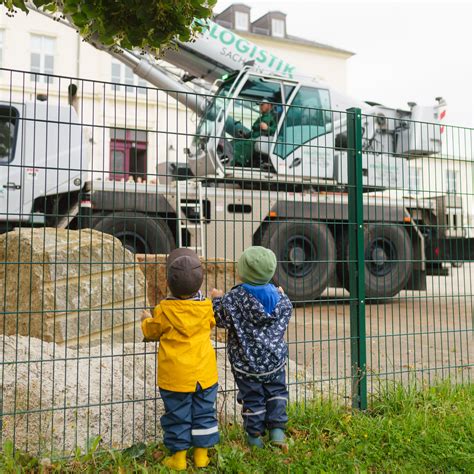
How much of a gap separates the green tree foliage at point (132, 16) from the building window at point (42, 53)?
23.6 meters

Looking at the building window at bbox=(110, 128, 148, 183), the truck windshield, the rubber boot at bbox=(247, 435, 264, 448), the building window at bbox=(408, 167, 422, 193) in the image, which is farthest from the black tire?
the rubber boot at bbox=(247, 435, 264, 448)

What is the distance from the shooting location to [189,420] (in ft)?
10.2

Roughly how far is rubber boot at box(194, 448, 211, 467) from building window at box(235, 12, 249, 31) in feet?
108

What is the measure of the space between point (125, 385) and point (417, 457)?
1901mm

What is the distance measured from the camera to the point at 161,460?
3236mm

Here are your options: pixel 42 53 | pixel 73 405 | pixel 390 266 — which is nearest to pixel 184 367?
pixel 73 405

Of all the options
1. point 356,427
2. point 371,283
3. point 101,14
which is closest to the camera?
point 101,14

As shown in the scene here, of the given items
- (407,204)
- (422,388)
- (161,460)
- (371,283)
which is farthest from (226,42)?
(161,460)

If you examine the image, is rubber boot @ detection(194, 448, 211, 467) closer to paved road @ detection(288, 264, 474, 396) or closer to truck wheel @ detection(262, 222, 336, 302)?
paved road @ detection(288, 264, 474, 396)

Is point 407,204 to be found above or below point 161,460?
above

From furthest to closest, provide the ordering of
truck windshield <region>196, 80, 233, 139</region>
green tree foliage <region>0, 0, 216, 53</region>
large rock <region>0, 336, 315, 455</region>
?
→ truck windshield <region>196, 80, 233, 139</region>, large rock <region>0, 336, 315, 455</region>, green tree foliage <region>0, 0, 216, 53</region>

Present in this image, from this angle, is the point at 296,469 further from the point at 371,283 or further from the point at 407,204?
the point at 407,204

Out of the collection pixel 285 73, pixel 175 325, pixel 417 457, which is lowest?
pixel 417 457

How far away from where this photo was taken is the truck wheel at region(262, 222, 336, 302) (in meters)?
5.21
